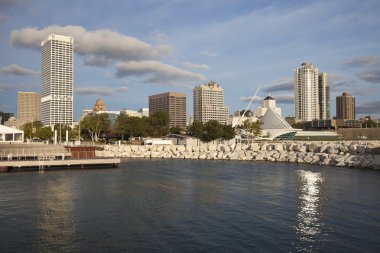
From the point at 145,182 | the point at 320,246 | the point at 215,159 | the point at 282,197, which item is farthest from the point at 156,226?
the point at 215,159

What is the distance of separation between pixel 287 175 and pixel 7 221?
34.1 m

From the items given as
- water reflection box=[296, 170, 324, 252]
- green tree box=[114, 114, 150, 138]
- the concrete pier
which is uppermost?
green tree box=[114, 114, 150, 138]

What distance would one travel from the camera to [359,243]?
64.6ft

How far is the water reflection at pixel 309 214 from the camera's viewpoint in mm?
20055

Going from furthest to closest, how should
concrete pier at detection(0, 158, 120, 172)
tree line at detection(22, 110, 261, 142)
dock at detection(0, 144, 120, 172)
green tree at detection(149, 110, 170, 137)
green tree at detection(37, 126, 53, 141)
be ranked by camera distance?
green tree at detection(149, 110, 170, 137) → green tree at detection(37, 126, 53, 141) → tree line at detection(22, 110, 261, 142) → dock at detection(0, 144, 120, 172) → concrete pier at detection(0, 158, 120, 172)

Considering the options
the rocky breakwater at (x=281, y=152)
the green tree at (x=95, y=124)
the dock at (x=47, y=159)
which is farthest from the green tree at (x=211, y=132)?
the dock at (x=47, y=159)

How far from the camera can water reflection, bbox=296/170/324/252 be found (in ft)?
65.8

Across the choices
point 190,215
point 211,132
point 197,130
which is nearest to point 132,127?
point 197,130

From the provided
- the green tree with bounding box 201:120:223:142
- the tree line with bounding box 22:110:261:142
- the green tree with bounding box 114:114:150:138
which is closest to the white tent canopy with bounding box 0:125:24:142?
the tree line with bounding box 22:110:261:142

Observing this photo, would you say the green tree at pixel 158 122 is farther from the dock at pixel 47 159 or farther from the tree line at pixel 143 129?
the dock at pixel 47 159

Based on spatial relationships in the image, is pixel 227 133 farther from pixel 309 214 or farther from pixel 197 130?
pixel 309 214

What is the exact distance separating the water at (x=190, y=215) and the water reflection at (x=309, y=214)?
2.3 inches

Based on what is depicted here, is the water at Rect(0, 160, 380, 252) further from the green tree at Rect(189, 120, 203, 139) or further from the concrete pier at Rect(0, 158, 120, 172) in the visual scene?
the green tree at Rect(189, 120, 203, 139)

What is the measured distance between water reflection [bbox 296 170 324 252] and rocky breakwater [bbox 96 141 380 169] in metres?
17.8
